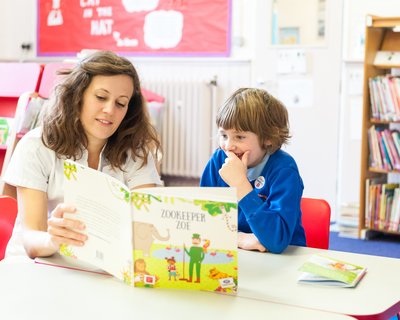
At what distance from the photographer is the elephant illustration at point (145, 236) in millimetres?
1440

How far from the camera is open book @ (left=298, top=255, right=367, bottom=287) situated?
1499 mm

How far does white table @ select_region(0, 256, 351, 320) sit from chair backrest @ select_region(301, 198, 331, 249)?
0.69 metres

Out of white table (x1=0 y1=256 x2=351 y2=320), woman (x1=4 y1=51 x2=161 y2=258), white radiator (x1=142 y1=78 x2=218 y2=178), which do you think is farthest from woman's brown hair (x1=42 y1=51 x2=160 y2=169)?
white radiator (x1=142 y1=78 x2=218 y2=178)

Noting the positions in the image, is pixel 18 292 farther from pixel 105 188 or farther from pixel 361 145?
pixel 361 145

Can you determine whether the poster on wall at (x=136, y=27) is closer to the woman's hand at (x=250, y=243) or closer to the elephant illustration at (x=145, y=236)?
the woman's hand at (x=250, y=243)

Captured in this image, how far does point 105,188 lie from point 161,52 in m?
4.05

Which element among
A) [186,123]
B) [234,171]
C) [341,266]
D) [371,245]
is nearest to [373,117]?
[371,245]

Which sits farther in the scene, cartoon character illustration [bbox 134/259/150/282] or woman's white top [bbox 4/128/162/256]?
woman's white top [bbox 4/128/162/256]

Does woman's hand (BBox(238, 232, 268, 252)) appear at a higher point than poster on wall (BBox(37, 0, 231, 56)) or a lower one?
lower

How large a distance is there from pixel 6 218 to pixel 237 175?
66cm

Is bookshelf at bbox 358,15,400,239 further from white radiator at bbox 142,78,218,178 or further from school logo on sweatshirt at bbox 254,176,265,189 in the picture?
school logo on sweatshirt at bbox 254,176,265,189

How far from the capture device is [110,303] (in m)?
1.36

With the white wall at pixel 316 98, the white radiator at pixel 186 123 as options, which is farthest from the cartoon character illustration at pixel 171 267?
the white radiator at pixel 186 123

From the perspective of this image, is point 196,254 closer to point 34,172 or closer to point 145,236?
point 145,236
